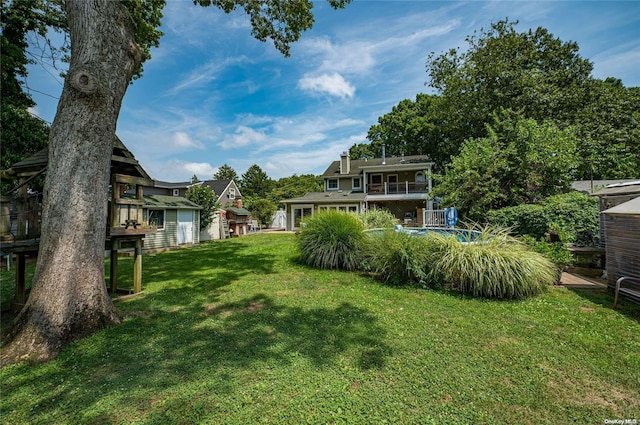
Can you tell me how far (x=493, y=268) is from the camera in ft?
17.5

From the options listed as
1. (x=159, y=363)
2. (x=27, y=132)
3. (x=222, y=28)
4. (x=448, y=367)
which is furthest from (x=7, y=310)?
(x=27, y=132)

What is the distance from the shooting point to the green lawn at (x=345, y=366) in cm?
228

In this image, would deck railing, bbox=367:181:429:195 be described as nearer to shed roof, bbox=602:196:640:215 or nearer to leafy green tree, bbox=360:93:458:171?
leafy green tree, bbox=360:93:458:171

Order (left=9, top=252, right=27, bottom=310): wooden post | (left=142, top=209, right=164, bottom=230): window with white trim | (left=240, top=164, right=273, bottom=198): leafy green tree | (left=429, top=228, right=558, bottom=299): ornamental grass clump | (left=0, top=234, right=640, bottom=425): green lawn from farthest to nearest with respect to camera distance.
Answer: (left=240, top=164, right=273, bottom=198): leafy green tree < (left=142, top=209, right=164, bottom=230): window with white trim < (left=429, top=228, right=558, bottom=299): ornamental grass clump < (left=9, top=252, right=27, bottom=310): wooden post < (left=0, top=234, right=640, bottom=425): green lawn

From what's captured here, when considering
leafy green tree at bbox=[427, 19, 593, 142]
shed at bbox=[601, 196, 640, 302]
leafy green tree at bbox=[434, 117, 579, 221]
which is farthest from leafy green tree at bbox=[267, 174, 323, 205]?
shed at bbox=[601, 196, 640, 302]

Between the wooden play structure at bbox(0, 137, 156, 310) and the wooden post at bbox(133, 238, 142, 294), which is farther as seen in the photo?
the wooden post at bbox(133, 238, 142, 294)

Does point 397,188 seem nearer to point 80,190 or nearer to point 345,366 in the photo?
point 345,366

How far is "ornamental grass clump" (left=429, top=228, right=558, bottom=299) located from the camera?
5270mm

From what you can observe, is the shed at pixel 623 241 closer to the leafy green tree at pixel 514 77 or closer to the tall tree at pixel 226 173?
the leafy green tree at pixel 514 77

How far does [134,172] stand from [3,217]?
2.24 meters

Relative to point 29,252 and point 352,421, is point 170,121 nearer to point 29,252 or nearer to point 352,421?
point 29,252

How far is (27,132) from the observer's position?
422 inches

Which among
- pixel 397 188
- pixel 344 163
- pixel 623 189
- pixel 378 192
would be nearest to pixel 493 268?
pixel 623 189

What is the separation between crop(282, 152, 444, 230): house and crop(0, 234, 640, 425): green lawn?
53.8 feet
